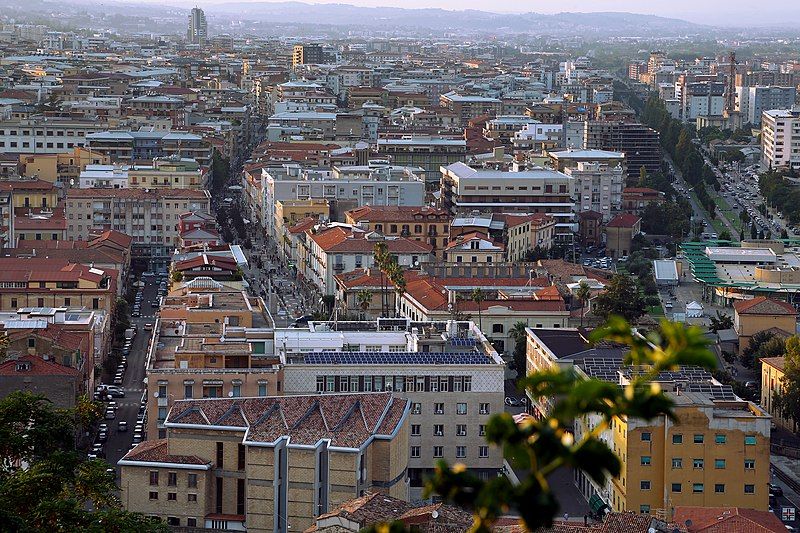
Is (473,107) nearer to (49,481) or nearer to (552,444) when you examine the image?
(49,481)

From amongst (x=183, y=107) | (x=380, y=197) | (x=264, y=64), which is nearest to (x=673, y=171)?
(x=183, y=107)

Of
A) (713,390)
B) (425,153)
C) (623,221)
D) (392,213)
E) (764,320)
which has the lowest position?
(623,221)

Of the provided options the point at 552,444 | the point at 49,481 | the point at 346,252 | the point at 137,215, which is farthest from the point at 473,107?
the point at 552,444

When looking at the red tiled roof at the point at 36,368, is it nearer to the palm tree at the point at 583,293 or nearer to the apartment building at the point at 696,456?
the apartment building at the point at 696,456

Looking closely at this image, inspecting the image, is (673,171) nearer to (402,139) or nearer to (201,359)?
(402,139)

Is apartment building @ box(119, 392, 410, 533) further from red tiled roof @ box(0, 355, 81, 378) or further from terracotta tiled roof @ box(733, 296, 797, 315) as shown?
terracotta tiled roof @ box(733, 296, 797, 315)
